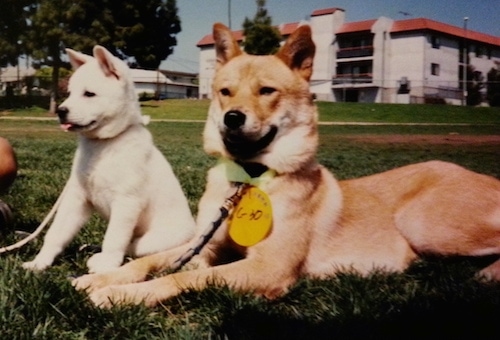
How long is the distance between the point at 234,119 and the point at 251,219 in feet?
0.94

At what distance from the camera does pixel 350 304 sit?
1422mm

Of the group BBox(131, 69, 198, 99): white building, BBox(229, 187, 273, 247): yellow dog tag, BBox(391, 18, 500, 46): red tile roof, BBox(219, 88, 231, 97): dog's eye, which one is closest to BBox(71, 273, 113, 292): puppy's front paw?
BBox(229, 187, 273, 247): yellow dog tag

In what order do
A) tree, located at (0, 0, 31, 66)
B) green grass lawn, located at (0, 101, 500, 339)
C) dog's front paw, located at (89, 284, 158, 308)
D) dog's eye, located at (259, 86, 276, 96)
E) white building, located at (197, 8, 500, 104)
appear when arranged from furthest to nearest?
tree, located at (0, 0, 31, 66), white building, located at (197, 8, 500, 104), dog's eye, located at (259, 86, 276, 96), dog's front paw, located at (89, 284, 158, 308), green grass lawn, located at (0, 101, 500, 339)

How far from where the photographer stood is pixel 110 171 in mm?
1809

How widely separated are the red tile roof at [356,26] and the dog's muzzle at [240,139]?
1.58 ft

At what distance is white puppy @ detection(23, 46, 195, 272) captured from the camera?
1785 mm

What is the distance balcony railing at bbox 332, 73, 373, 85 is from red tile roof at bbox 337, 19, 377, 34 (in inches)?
11.3

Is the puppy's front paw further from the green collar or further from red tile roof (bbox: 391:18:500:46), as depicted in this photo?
red tile roof (bbox: 391:18:500:46)

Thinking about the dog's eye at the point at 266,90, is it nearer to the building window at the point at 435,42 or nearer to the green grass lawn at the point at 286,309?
the green grass lawn at the point at 286,309

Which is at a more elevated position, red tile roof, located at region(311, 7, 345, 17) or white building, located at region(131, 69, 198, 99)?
red tile roof, located at region(311, 7, 345, 17)

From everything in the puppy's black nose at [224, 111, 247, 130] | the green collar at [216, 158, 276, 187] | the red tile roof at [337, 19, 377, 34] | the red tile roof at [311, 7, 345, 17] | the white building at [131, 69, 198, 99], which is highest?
the red tile roof at [311, 7, 345, 17]

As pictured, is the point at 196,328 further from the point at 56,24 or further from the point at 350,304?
the point at 56,24

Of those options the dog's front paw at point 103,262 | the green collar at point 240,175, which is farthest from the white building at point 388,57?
the dog's front paw at point 103,262

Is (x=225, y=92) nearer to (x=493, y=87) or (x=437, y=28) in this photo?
(x=437, y=28)
